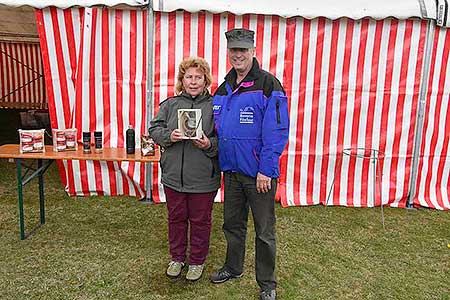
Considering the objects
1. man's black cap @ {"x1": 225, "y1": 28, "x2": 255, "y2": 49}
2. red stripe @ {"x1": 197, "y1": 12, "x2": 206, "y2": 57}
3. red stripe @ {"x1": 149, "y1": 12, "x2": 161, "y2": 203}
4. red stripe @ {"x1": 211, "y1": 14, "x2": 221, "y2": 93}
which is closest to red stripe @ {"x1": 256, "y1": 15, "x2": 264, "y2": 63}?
red stripe @ {"x1": 211, "y1": 14, "x2": 221, "y2": 93}

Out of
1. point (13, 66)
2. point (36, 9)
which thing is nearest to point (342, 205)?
point (36, 9)

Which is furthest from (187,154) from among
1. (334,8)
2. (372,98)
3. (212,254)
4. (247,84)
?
(372,98)

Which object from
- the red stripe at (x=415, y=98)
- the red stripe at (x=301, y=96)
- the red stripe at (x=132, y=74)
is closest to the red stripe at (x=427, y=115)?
the red stripe at (x=415, y=98)

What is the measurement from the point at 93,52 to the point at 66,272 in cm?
→ 223

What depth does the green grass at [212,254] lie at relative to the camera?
2881 mm

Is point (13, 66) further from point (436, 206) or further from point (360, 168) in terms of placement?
point (436, 206)

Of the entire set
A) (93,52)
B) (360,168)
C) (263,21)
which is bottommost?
(360,168)

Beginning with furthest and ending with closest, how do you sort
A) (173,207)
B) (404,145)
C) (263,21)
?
1. (404,145)
2. (263,21)
3. (173,207)

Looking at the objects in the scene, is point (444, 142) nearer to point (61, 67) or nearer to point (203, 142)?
point (203, 142)

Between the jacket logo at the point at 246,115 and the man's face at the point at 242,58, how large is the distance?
23 centimetres

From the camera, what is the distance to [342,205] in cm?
467

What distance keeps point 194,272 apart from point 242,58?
1.46 m

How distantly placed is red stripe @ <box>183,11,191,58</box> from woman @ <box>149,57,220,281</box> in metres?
1.61

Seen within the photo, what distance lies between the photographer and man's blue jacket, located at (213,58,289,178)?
7.93 ft
